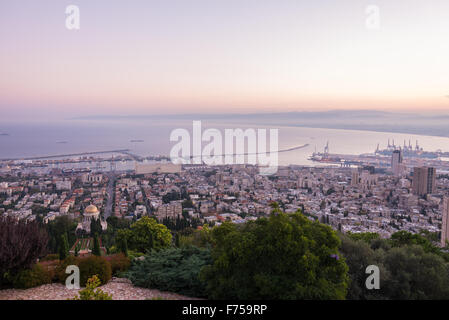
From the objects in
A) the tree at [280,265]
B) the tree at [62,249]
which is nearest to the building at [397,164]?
the tree at [280,265]

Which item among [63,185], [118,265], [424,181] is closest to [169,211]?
[63,185]

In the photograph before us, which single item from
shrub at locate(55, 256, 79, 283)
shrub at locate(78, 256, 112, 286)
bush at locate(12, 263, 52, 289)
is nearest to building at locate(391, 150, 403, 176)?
shrub at locate(78, 256, 112, 286)

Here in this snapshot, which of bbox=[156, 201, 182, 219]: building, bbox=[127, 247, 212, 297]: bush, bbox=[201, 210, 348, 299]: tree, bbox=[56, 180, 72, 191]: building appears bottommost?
bbox=[156, 201, 182, 219]: building

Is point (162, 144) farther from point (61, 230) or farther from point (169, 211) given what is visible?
point (61, 230)

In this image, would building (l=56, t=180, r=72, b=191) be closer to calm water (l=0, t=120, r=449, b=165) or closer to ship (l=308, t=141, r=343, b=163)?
calm water (l=0, t=120, r=449, b=165)

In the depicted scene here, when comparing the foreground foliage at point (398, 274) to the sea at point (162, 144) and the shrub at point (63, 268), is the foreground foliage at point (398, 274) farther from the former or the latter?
the sea at point (162, 144)

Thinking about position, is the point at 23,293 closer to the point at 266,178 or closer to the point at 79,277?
the point at 79,277
